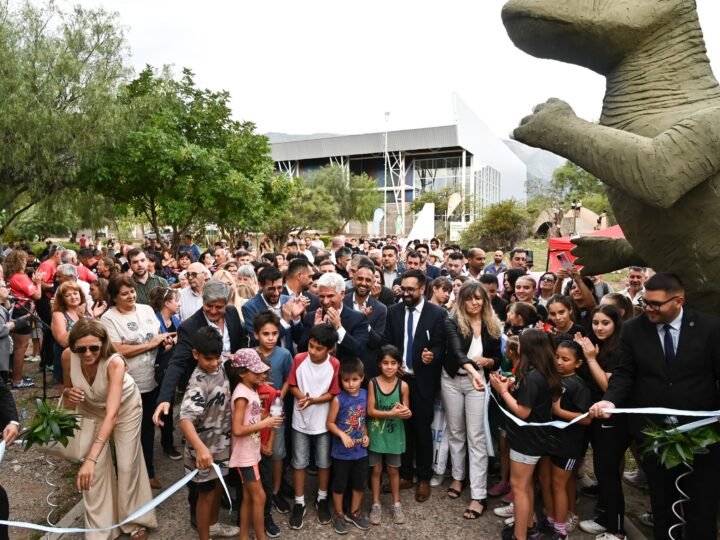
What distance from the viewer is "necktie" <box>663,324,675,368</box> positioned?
2.74m

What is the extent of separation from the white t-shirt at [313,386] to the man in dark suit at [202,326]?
62 cm

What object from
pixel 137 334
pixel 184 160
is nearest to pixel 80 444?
pixel 137 334

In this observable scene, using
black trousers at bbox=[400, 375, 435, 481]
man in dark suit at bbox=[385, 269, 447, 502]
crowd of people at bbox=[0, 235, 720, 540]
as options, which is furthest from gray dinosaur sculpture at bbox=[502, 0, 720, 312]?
black trousers at bbox=[400, 375, 435, 481]

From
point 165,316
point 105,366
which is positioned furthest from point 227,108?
point 105,366

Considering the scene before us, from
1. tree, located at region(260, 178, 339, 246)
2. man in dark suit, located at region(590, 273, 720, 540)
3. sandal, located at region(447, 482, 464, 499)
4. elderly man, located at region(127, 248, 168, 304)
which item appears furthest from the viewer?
tree, located at region(260, 178, 339, 246)

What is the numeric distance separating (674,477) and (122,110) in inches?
557

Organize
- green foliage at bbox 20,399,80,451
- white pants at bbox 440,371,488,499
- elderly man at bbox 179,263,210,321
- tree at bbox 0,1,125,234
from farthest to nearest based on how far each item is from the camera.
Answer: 1. tree at bbox 0,1,125,234
2. elderly man at bbox 179,263,210,321
3. white pants at bbox 440,371,488,499
4. green foliage at bbox 20,399,80,451

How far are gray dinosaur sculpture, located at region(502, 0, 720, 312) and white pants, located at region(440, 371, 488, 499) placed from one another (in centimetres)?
162

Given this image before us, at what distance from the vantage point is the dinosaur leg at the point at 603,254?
341 centimetres

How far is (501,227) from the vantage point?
79.5ft

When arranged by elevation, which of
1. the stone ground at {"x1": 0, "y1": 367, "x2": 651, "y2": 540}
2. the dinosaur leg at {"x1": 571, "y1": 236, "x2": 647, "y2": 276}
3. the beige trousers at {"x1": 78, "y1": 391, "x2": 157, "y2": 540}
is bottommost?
the stone ground at {"x1": 0, "y1": 367, "x2": 651, "y2": 540}

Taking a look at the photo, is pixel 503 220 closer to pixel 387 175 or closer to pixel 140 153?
pixel 140 153

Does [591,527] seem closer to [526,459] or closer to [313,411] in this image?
[526,459]

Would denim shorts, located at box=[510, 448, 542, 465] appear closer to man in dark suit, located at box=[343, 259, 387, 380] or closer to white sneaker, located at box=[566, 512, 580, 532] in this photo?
white sneaker, located at box=[566, 512, 580, 532]
